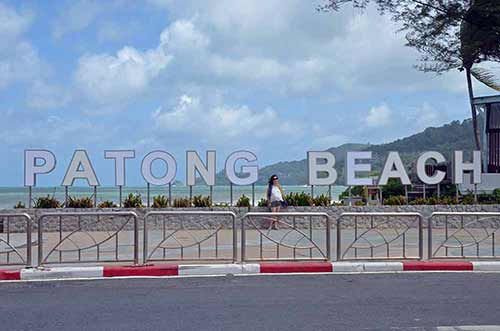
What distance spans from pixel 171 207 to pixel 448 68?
11.9 metres

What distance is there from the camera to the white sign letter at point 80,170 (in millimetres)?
23641

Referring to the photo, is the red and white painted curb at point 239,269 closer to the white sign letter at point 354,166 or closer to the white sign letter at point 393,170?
the white sign letter at point 393,170

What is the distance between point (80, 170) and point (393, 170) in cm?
990

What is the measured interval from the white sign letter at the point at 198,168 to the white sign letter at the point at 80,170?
288 centimetres

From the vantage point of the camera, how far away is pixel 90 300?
10711 millimetres

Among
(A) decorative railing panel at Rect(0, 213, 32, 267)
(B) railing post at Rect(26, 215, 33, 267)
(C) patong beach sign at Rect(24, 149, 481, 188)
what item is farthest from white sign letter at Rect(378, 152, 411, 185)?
(B) railing post at Rect(26, 215, 33, 267)

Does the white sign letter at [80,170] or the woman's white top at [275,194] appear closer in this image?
the woman's white top at [275,194]

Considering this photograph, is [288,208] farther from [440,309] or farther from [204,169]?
[440,309]

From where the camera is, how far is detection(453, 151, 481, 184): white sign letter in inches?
986

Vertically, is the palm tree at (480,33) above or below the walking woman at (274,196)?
above

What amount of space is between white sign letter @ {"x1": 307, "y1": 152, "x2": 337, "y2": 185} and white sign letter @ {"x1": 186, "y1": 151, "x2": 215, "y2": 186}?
3111mm

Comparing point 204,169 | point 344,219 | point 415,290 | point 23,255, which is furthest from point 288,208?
point 415,290

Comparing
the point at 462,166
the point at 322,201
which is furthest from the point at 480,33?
the point at 322,201

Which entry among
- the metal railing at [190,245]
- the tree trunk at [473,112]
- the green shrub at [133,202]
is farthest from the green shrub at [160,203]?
the tree trunk at [473,112]
